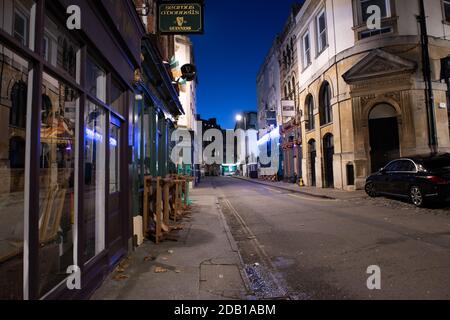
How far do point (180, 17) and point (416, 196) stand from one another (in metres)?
9.57

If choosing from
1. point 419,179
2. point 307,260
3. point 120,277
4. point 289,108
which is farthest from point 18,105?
point 289,108

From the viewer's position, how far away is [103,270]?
14.5 ft

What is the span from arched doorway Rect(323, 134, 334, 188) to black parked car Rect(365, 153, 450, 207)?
7.54 m

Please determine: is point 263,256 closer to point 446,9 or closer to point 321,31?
point 321,31

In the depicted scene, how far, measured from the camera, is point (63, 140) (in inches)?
207

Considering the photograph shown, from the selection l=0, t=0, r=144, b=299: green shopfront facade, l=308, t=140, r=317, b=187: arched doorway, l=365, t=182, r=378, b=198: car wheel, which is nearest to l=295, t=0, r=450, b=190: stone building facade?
l=365, t=182, r=378, b=198: car wheel

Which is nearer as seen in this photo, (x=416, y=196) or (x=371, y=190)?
(x=416, y=196)

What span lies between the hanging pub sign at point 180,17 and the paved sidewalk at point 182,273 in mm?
5493

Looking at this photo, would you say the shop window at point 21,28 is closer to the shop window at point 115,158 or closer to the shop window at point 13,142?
the shop window at point 13,142

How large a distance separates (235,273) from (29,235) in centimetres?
300

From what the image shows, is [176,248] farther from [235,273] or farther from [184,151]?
[184,151]

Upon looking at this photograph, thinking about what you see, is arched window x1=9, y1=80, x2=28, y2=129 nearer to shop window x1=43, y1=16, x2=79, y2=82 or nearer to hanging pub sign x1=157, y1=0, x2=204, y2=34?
shop window x1=43, y1=16, x2=79, y2=82

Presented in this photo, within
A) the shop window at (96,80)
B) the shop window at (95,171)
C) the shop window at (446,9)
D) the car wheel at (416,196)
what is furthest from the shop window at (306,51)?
the shop window at (95,171)
